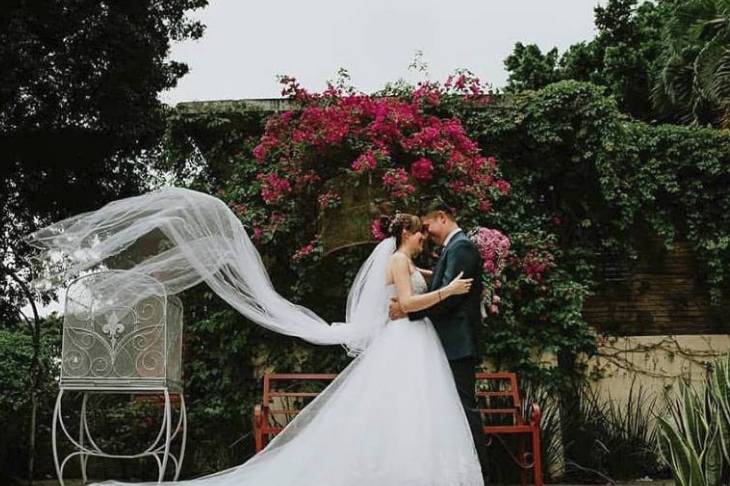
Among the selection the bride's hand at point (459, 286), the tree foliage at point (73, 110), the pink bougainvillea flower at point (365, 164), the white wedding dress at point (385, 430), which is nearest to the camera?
the white wedding dress at point (385, 430)

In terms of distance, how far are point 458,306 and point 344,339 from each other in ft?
3.13

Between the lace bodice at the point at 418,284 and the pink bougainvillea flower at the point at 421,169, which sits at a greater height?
the pink bougainvillea flower at the point at 421,169

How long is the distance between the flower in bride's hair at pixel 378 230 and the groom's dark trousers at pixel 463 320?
1388 millimetres

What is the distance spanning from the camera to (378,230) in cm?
693

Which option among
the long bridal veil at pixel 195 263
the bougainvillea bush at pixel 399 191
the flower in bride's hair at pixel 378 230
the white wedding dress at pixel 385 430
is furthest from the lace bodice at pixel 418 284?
the bougainvillea bush at pixel 399 191

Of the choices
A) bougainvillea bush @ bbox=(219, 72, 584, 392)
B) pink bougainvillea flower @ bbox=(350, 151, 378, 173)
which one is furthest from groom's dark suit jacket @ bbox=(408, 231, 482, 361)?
pink bougainvillea flower @ bbox=(350, 151, 378, 173)

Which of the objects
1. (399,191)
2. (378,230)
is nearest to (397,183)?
(399,191)

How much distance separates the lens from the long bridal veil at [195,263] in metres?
5.58

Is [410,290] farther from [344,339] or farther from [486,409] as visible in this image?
[486,409]

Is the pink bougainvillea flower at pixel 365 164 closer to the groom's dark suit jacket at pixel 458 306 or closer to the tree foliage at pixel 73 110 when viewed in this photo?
the groom's dark suit jacket at pixel 458 306

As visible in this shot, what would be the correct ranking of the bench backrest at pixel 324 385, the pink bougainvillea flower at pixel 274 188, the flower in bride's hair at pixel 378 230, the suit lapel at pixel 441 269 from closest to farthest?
the suit lapel at pixel 441 269, the flower in bride's hair at pixel 378 230, the bench backrest at pixel 324 385, the pink bougainvillea flower at pixel 274 188

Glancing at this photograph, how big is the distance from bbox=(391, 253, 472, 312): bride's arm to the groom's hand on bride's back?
0.08 meters

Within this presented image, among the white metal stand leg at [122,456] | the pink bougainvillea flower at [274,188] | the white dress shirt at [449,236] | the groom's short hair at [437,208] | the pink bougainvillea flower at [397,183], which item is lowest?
the white metal stand leg at [122,456]

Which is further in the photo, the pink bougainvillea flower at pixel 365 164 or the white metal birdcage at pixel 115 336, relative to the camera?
the pink bougainvillea flower at pixel 365 164
